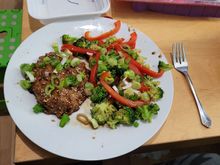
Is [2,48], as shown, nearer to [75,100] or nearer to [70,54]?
[70,54]

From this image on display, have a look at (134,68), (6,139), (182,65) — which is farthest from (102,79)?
(6,139)

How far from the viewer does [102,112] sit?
87 centimetres

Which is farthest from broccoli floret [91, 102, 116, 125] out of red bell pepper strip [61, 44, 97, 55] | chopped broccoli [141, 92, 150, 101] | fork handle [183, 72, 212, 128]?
fork handle [183, 72, 212, 128]

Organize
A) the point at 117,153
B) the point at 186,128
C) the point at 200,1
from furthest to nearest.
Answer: the point at 200,1 < the point at 186,128 < the point at 117,153

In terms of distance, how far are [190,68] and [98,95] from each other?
425mm

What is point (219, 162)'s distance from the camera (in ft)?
3.35

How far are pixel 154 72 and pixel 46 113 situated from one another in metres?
0.40

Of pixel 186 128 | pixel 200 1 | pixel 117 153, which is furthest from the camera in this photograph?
pixel 200 1

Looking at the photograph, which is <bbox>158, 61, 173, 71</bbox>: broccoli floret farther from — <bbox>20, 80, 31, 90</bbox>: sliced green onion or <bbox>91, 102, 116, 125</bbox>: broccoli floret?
<bbox>20, 80, 31, 90</bbox>: sliced green onion

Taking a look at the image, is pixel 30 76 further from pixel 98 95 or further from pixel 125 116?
pixel 125 116

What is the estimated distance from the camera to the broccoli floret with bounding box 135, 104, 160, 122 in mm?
883

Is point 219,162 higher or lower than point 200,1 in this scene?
lower

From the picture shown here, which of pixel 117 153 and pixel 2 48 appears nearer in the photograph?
pixel 117 153

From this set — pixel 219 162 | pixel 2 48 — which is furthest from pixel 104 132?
pixel 2 48
